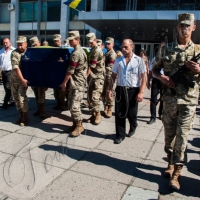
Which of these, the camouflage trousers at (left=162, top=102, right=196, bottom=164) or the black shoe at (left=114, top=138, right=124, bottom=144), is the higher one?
the camouflage trousers at (left=162, top=102, right=196, bottom=164)

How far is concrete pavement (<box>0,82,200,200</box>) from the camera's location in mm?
2861

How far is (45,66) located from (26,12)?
26.1m

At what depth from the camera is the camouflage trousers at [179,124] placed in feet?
9.61

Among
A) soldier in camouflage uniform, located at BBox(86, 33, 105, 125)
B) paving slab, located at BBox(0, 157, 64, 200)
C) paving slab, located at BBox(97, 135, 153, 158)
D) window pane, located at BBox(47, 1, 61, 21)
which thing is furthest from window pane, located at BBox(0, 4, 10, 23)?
paving slab, located at BBox(0, 157, 64, 200)

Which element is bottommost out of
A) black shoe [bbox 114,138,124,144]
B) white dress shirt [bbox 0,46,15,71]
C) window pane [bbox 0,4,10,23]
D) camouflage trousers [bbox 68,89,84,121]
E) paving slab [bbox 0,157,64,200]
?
paving slab [bbox 0,157,64,200]

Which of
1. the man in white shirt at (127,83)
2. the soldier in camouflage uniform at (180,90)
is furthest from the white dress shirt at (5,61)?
the soldier in camouflage uniform at (180,90)

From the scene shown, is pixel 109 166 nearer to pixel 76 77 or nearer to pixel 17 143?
pixel 17 143

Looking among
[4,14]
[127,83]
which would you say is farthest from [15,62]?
[4,14]

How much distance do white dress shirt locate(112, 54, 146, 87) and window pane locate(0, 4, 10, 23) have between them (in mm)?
29384

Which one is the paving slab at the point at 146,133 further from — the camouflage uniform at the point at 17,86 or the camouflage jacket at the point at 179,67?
the camouflage uniform at the point at 17,86

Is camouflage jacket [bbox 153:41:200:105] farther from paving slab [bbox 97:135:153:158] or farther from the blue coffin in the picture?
the blue coffin

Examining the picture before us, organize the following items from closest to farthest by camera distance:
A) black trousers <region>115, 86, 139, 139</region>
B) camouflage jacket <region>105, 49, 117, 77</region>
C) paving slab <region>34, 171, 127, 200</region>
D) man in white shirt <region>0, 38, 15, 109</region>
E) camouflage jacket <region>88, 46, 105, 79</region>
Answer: paving slab <region>34, 171, 127, 200</region>, black trousers <region>115, 86, 139, 139</region>, camouflage jacket <region>88, 46, 105, 79</region>, camouflage jacket <region>105, 49, 117, 77</region>, man in white shirt <region>0, 38, 15, 109</region>

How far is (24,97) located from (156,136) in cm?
284

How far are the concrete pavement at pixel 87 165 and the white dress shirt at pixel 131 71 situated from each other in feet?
3.61
